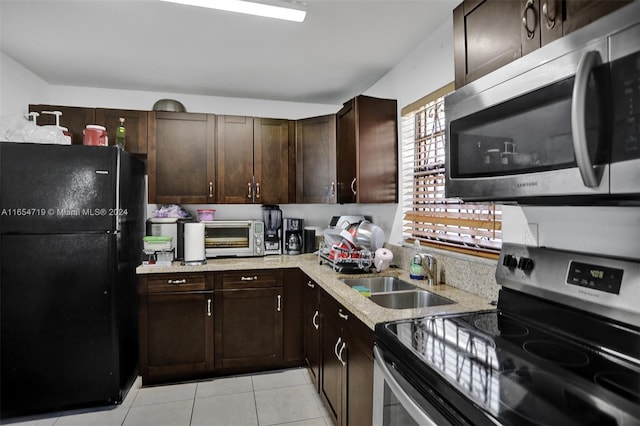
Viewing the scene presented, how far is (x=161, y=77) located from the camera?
2.91 metres

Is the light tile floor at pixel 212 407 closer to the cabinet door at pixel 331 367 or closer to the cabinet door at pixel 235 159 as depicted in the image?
the cabinet door at pixel 331 367

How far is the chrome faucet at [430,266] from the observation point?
2.03 m

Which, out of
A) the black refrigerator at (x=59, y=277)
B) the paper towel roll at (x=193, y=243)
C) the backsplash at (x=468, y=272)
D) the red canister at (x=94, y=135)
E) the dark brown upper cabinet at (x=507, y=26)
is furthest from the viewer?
the paper towel roll at (x=193, y=243)

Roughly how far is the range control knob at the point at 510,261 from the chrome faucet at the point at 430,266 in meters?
0.65

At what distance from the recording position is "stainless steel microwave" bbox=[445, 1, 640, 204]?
0.75 meters

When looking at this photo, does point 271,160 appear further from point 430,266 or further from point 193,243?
point 430,266

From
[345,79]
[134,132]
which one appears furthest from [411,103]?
[134,132]

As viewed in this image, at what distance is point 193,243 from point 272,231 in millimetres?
730

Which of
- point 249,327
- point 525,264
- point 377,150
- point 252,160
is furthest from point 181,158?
point 525,264

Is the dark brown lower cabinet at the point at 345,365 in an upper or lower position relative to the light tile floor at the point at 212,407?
upper

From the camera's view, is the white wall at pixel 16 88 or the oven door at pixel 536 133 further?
the white wall at pixel 16 88

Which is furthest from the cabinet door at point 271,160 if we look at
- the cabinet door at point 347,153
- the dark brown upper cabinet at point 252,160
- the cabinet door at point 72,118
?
the cabinet door at point 72,118

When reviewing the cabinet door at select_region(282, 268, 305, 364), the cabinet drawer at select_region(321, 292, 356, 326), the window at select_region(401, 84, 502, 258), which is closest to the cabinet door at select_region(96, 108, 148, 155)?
the cabinet door at select_region(282, 268, 305, 364)

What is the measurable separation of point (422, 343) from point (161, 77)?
288 cm
